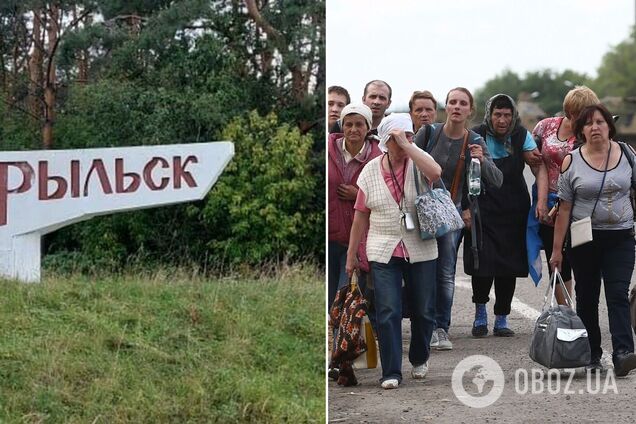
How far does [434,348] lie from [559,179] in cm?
67

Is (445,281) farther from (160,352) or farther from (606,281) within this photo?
(160,352)

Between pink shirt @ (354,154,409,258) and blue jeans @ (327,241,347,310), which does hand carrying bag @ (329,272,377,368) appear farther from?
pink shirt @ (354,154,409,258)

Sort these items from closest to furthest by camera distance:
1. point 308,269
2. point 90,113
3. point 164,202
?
point 164,202 → point 308,269 → point 90,113

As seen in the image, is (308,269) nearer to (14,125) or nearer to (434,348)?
(14,125)

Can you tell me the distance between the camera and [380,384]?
3730mm

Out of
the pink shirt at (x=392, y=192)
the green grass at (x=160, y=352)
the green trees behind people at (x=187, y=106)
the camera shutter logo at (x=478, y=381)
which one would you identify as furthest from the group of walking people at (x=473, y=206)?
the green trees behind people at (x=187, y=106)

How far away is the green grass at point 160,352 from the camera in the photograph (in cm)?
717

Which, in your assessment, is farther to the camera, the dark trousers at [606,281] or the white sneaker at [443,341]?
the white sneaker at [443,341]

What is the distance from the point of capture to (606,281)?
3715 millimetres

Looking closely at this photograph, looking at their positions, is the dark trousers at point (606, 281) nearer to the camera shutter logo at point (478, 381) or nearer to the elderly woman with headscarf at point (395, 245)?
the camera shutter logo at point (478, 381)

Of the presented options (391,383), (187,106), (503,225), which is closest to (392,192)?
(503,225)

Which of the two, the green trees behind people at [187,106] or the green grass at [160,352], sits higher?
the green trees behind people at [187,106]

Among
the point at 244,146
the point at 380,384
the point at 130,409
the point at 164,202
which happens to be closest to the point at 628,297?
the point at 380,384

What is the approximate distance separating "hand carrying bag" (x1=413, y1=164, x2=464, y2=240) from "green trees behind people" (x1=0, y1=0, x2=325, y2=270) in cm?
739
